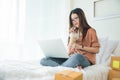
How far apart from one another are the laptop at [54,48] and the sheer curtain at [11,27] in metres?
0.86

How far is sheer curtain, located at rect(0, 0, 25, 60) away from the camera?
216cm

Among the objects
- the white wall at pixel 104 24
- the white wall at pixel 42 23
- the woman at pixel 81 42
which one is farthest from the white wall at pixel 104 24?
the woman at pixel 81 42

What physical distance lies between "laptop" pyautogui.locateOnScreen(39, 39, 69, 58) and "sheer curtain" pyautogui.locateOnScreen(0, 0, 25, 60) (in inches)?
33.9

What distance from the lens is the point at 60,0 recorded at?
2.84m

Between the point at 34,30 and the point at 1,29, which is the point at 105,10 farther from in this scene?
the point at 1,29

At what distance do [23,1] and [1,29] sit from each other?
0.54 metres

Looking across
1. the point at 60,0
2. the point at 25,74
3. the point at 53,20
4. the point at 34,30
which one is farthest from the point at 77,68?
the point at 60,0

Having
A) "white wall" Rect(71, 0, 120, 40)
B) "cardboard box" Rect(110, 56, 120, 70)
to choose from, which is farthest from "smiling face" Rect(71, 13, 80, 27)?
"white wall" Rect(71, 0, 120, 40)

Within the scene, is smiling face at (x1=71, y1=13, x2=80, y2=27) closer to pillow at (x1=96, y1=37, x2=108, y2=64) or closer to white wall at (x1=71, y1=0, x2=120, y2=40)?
pillow at (x1=96, y1=37, x2=108, y2=64)

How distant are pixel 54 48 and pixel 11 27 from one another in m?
1.05

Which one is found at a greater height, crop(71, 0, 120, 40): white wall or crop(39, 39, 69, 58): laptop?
crop(71, 0, 120, 40): white wall

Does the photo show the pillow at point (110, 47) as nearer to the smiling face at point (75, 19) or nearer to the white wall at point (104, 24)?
the white wall at point (104, 24)

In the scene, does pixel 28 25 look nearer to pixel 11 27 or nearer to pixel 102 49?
pixel 11 27

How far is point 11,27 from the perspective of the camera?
2.23m
